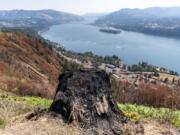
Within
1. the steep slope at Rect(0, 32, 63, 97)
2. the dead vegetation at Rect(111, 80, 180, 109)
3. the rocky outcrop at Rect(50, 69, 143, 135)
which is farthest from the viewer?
the steep slope at Rect(0, 32, 63, 97)

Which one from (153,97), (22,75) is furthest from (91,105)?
(22,75)

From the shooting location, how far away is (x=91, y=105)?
3.82m

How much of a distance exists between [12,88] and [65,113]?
22.2 ft

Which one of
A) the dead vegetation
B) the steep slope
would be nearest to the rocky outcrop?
the dead vegetation

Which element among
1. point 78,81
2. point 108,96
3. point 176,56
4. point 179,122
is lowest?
point 176,56

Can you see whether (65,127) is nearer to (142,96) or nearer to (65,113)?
(65,113)

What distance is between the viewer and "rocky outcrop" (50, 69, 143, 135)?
351 centimetres

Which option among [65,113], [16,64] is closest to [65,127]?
[65,113]

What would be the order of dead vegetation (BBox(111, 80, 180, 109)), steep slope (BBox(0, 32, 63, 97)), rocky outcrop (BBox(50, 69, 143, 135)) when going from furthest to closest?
steep slope (BBox(0, 32, 63, 97))
dead vegetation (BBox(111, 80, 180, 109))
rocky outcrop (BBox(50, 69, 143, 135))

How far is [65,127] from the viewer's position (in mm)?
3287

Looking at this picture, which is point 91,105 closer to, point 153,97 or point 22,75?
point 153,97

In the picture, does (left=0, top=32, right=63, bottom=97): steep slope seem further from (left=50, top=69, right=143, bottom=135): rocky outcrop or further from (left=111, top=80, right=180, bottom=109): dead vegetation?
(left=111, top=80, right=180, bottom=109): dead vegetation

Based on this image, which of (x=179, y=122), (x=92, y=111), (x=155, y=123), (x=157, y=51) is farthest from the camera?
(x=157, y=51)

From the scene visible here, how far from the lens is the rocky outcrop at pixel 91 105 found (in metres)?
3.51
